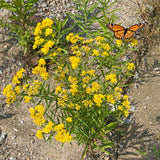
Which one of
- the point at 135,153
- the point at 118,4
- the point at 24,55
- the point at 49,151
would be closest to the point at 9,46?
the point at 24,55

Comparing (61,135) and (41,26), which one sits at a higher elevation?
(41,26)

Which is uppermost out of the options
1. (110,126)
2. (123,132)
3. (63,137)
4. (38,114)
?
(38,114)

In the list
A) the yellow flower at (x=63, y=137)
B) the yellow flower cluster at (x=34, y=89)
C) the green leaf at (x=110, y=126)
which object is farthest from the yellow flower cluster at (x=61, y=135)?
the green leaf at (x=110, y=126)

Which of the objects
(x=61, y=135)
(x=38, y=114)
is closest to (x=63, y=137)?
(x=61, y=135)

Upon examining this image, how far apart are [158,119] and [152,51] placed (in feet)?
4.82

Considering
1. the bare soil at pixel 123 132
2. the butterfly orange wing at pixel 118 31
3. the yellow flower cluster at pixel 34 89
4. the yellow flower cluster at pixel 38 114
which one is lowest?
the bare soil at pixel 123 132

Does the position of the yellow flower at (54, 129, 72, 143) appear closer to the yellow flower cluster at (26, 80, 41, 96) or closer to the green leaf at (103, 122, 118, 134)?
the yellow flower cluster at (26, 80, 41, 96)

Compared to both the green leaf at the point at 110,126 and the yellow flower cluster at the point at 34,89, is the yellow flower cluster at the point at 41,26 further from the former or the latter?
the green leaf at the point at 110,126

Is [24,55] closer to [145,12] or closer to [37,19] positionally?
[37,19]

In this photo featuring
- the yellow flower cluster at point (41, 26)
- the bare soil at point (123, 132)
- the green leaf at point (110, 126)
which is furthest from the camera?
the bare soil at point (123, 132)

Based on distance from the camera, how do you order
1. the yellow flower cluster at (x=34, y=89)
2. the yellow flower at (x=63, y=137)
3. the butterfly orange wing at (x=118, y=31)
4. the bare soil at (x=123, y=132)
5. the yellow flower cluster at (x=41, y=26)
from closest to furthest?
the yellow flower at (x=63, y=137) < the yellow flower cluster at (x=34, y=89) < the yellow flower cluster at (x=41, y=26) < the butterfly orange wing at (x=118, y=31) < the bare soil at (x=123, y=132)

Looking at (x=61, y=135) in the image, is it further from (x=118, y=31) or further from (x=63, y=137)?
(x=118, y=31)

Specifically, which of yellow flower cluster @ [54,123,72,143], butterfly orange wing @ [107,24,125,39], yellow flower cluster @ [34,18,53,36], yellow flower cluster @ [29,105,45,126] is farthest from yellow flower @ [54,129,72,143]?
butterfly orange wing @ [107,24,125,39]

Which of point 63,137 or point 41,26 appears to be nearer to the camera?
point 63,137
